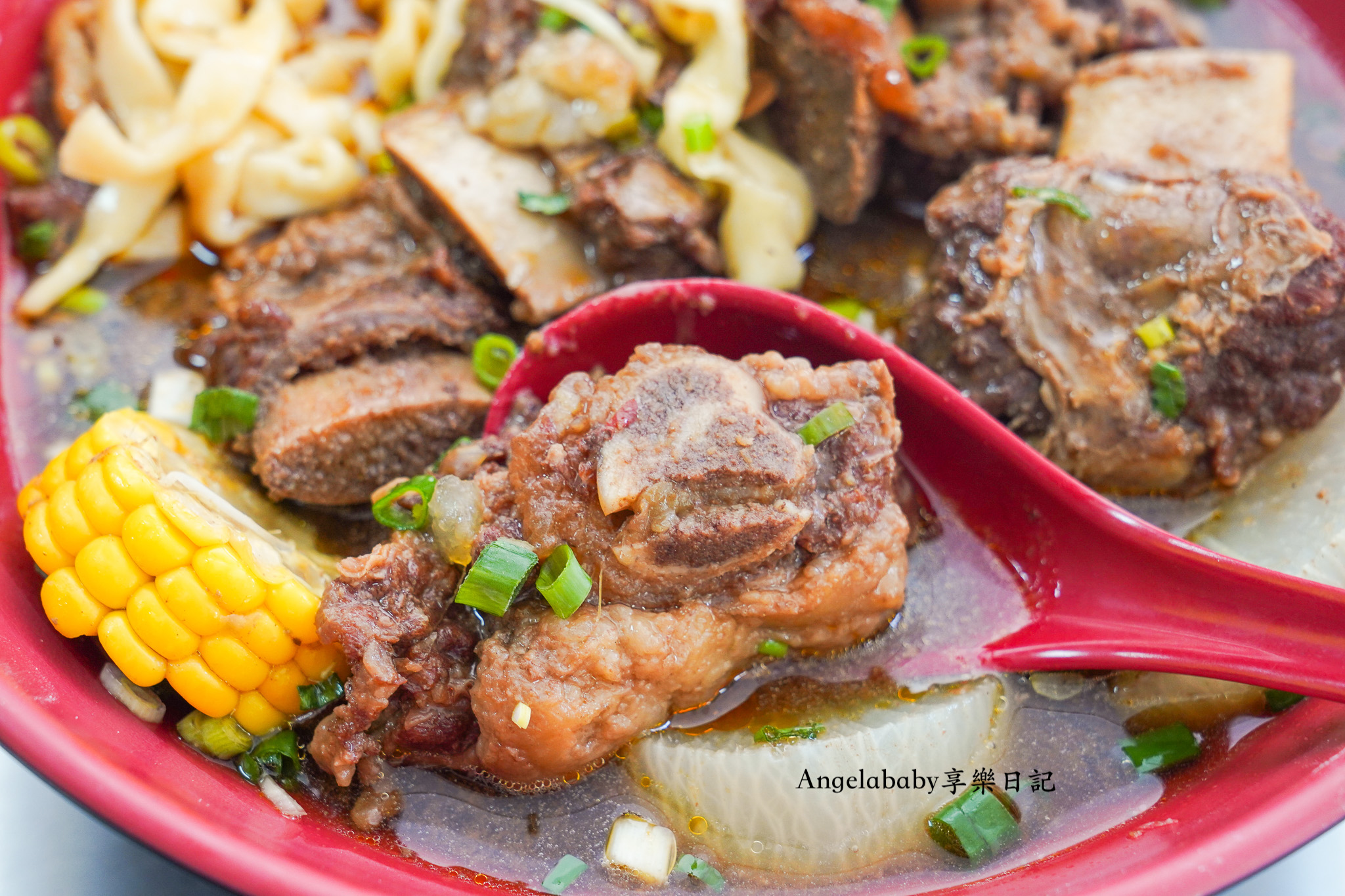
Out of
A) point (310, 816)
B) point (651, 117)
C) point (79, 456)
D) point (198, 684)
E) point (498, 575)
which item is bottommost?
point (310, 816)

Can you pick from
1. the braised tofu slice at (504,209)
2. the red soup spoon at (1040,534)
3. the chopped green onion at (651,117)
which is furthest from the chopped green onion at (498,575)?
the chopped green onion at (651,117)

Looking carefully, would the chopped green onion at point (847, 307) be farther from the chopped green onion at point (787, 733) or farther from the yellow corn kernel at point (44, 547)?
the yellow corn kernel at point (44, 547)

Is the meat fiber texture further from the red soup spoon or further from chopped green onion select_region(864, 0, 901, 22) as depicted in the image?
chopped green onion select_region(864, 0, 901, 22)

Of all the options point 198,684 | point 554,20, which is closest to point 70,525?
point 198,684

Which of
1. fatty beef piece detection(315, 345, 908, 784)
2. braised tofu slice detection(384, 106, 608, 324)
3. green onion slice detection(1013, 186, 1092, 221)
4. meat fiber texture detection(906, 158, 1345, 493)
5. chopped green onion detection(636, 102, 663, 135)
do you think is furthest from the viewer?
chopped green onion detection(636, 102, 663, 135)

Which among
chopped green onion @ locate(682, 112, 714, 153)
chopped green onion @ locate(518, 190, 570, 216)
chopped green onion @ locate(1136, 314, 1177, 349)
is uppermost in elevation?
chopped green onion @ locate(1136, 314, 1177, 349)

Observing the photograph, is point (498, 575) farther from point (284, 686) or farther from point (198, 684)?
point (198, 684)

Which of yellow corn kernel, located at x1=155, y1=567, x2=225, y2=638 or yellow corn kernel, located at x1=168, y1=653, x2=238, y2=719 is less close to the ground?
yellow corn kernel, located at x1=155, y1=567, x2=225, y2=638

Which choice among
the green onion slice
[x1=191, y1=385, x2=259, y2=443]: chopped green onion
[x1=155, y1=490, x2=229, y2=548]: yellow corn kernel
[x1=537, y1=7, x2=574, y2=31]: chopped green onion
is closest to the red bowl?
[x1=155, y1=490, x2=229, y2=548]: yellow corn kernel
